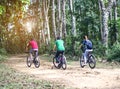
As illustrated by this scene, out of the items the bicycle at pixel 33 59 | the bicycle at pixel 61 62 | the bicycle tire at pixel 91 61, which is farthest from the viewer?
the bicycle at pixel 33 59

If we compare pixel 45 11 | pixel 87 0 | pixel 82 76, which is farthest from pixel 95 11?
pixel 82 76

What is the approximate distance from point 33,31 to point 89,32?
106 feet

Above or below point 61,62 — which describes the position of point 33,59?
below

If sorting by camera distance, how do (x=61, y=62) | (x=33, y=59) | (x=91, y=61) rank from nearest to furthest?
1. (x=91, y=61)
2. (x=61, y=62)
3. (x=33, y=59)

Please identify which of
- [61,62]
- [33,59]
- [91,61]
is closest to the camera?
[91,61]

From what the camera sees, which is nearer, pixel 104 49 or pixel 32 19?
pixel 104 49

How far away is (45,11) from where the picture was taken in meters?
46.6

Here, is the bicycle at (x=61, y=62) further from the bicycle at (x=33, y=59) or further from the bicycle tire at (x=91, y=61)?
the bicycle at (x=33, y=59)

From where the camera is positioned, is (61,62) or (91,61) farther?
(61,62)

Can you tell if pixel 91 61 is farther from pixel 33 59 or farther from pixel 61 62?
pixel 33 59

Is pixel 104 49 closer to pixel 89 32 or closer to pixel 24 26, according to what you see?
pixel 89 32

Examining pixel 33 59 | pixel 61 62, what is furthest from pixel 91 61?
pixel 33 59

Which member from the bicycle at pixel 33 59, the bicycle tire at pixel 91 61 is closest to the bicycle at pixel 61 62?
the bicycle tire at pixel 91 61

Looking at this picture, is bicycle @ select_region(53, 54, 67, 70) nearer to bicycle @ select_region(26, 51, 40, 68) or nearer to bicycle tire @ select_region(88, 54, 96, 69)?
bicycle tire @ select_region(88, 54, 96, 69)
